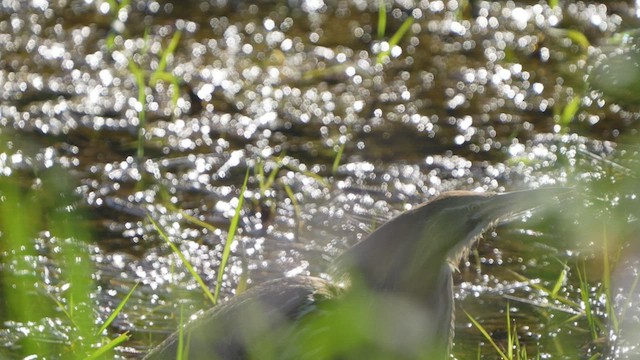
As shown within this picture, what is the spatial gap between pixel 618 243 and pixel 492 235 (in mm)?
592

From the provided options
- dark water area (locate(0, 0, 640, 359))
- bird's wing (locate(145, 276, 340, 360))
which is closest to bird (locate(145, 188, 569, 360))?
bird's wing (locate(145, 276, 340, 360))

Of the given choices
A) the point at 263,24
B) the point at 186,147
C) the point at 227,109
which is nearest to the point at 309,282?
the point at 186,147

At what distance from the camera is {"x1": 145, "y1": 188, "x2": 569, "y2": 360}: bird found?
3.31m

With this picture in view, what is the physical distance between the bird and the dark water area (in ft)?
1.20

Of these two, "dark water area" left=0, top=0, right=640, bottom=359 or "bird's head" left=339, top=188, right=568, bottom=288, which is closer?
"bird's head" left=339, top=188, right=568, bottom=288

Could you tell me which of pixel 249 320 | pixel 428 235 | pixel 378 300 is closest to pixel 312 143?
pixel 428 235

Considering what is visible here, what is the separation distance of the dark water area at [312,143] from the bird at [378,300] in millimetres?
364

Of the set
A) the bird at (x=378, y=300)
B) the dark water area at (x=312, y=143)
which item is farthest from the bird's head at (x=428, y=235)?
the dark water area at (x=312, y=143)

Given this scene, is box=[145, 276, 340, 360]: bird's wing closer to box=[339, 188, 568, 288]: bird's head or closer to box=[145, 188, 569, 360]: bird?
box=[145, 188, 569, 360]: bird

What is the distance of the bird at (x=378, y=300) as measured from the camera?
331 cm

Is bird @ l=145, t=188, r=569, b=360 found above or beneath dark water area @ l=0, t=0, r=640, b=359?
beneath

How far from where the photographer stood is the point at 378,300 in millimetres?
3609

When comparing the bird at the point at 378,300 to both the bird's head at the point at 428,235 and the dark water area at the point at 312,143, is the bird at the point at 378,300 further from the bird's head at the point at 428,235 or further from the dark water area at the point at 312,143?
the dark water area at the point at 312,143

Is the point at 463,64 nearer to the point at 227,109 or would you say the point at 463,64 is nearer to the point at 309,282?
the point at 227,109
